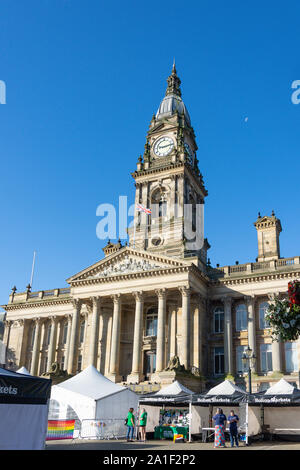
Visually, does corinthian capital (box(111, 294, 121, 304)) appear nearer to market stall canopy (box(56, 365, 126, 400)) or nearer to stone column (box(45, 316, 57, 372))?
stone column (box(45, 316, 57, 372))

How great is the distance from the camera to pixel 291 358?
44156 millimetres

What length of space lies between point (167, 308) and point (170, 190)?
16474 mm

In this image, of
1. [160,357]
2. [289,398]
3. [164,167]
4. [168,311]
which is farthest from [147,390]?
[164,167]

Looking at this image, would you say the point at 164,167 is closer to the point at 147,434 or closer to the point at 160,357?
the point at 160,357

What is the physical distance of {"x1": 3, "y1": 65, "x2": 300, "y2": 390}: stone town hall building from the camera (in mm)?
45062

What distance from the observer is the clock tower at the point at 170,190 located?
182 ft

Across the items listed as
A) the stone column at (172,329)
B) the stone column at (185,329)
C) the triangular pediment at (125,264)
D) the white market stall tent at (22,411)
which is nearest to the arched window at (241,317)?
the stone column at (172,329)

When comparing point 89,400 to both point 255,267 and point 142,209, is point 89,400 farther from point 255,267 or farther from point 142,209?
point 142,209

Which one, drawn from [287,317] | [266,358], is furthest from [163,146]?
[287,317]

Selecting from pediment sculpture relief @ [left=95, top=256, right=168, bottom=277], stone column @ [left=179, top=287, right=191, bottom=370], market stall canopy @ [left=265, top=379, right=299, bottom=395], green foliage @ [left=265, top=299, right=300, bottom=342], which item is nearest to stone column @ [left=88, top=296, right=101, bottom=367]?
pediment sculpture relief @ [left=95, top=256, right=168, bottom=277]

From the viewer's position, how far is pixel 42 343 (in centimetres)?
5962

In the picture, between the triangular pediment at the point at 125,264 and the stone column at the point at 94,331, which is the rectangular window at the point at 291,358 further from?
the stone column at the point at 94,331

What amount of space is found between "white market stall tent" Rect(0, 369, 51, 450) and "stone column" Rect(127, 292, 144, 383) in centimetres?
2888
